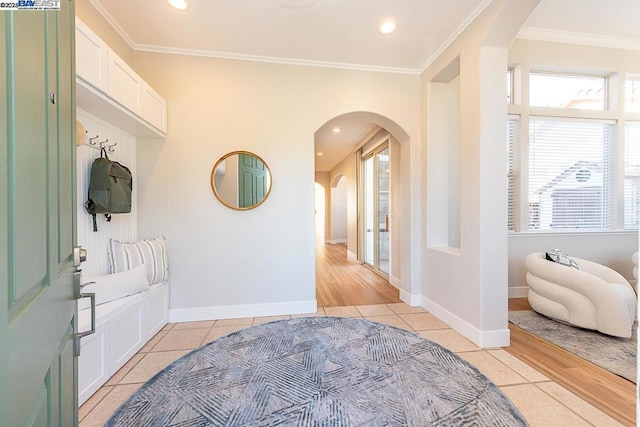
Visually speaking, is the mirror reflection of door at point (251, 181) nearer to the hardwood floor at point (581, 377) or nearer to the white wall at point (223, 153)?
the white wall at point (223, 153)

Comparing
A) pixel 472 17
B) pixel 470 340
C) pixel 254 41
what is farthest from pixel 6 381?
pixel 472 17

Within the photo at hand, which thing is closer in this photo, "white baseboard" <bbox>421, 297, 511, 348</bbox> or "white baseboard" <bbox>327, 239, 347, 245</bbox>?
"white baseboard" <bbox>421, 297, 511, 348</bbox>

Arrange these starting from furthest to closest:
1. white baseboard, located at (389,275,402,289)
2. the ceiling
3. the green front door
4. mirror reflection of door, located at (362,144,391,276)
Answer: mirror reflection of door, located at (362,144,391,276) → white baseboard, located at (389,275,402,289) → the ceiling → the green front door

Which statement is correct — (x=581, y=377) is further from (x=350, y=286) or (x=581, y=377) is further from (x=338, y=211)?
(x=338, y=211)

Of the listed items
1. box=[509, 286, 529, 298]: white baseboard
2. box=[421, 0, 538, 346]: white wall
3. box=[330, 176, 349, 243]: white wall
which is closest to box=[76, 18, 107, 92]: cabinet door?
box=[421, 0, 538, 346]: white wall

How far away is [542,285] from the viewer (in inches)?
108

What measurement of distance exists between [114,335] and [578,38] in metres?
5.98

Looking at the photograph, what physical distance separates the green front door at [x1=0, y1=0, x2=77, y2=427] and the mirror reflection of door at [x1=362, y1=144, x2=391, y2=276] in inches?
175

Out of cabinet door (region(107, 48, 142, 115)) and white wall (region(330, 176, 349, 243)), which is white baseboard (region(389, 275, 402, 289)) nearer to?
cabinet door (region(107, 48, 142, 115))

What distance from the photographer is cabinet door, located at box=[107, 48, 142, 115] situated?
1.92 m

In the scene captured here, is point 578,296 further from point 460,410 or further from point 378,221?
point 378,221

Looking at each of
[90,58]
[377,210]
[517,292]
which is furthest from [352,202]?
[90,58]

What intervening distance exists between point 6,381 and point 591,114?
218 inches

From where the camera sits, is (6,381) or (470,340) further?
(470,340)
